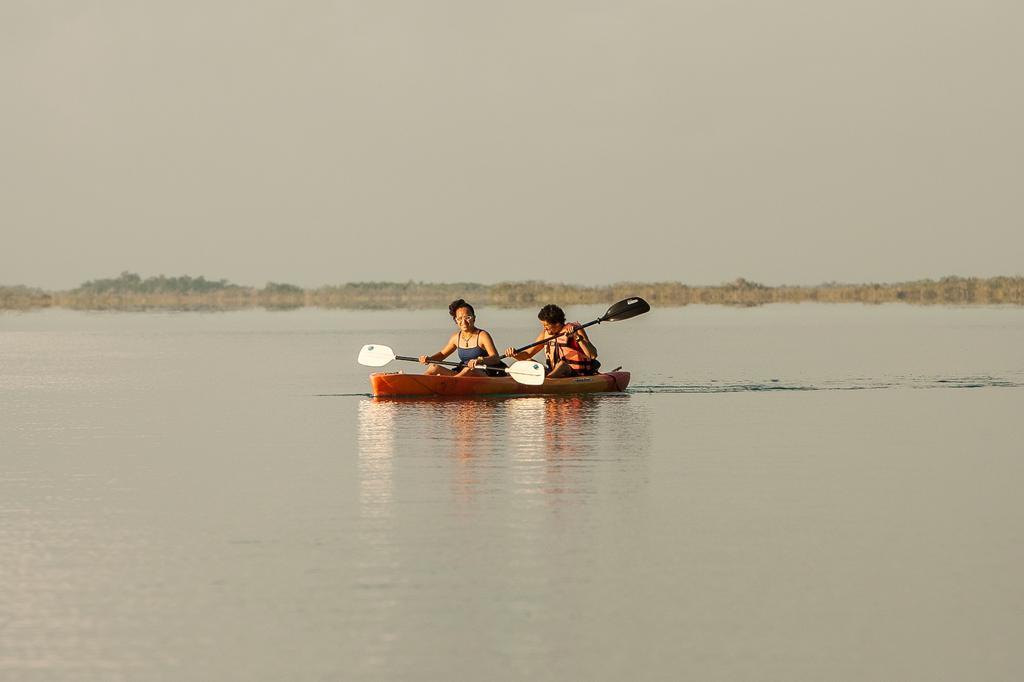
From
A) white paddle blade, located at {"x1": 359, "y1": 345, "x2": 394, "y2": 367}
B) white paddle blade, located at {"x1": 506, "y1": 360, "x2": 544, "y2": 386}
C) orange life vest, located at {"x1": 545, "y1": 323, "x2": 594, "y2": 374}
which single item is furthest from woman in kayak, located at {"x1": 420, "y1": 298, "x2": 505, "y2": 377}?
white paddle blade, located at {"x1": 359, "y1": 345, "x2": 394, "y2": 367}

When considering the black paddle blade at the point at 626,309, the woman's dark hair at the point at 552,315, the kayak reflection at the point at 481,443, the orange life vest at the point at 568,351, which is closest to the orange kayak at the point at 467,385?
the kayak reflection at the point at 481,443

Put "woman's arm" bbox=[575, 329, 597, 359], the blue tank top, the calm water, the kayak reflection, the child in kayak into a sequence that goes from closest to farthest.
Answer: the calm water < the kayak reflection < the blue tank top < the child in kayak < "woman's arm" bbox=[575, 329, 597, 359]

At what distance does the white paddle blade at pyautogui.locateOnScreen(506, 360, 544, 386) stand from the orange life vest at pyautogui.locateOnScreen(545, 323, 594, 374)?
0.94 meters

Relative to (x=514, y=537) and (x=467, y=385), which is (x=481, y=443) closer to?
(x=514, y=537)

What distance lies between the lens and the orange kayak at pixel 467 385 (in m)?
23.6

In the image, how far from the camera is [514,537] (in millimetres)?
10992

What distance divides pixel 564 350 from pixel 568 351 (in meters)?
0.06

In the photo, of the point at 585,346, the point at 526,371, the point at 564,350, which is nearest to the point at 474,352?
the point at 526,371

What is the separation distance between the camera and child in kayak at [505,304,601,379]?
24297mm

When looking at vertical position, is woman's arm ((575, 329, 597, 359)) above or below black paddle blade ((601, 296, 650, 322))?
below

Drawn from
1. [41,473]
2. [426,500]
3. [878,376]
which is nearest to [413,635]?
[426,500]

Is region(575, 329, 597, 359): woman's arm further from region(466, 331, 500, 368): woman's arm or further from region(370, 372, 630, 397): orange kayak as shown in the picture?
region(466, 331, 500, 368): woman's arm

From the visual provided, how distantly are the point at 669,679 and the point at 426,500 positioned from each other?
5.43 metres

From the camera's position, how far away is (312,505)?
1272 centimetres
